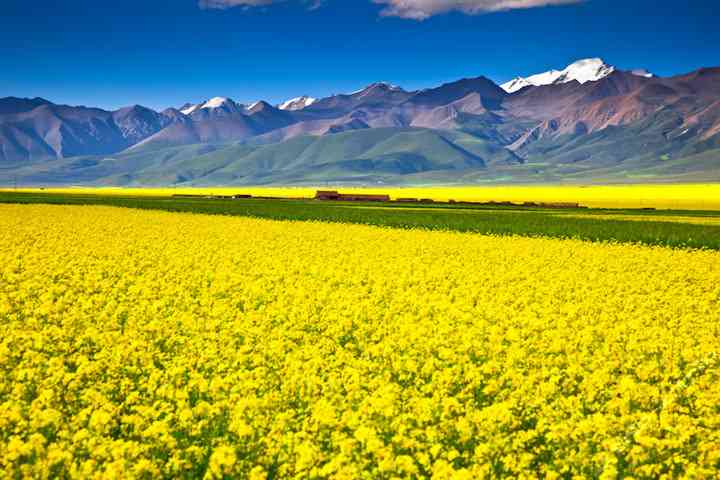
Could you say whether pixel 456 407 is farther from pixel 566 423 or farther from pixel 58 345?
pixel 58 345

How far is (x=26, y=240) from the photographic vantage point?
107ft

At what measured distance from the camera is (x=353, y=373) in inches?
431

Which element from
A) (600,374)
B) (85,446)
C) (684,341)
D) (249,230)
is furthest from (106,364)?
(249,230)

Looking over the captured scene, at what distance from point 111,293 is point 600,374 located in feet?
42.9

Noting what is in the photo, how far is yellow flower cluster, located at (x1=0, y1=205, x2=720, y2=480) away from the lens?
8.24 m

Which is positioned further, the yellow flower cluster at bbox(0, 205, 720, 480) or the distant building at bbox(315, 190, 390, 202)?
the distant building at bbox(315, 190, 390, 202)

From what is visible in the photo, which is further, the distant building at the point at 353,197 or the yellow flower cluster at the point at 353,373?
the distant building at the point at 353,197

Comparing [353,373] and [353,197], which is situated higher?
[353,197]

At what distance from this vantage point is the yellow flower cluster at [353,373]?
8.24m

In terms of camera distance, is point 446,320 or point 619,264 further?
point 619,264

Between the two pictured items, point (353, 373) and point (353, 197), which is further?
point (353, 197)

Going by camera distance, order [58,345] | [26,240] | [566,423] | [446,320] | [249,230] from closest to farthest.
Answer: [566,423] → [58,345] → [446,320] → [26,240] → [249,230]

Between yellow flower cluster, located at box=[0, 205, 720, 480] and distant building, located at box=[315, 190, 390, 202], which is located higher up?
distant building, located at box=[315, 190, 390, 202]

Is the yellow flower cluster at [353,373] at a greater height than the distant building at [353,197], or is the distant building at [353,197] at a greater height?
the distant building at [353,197]
